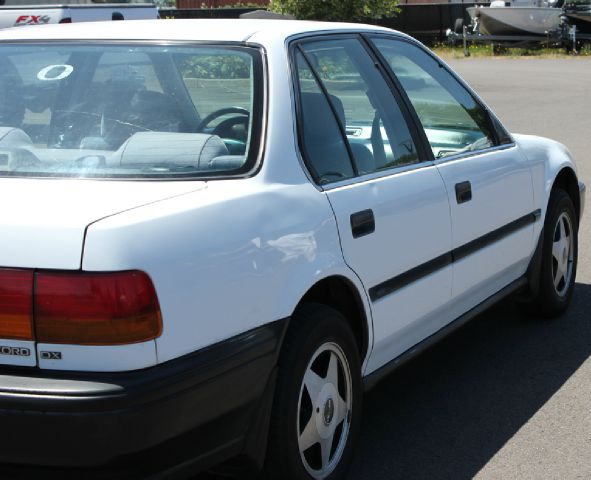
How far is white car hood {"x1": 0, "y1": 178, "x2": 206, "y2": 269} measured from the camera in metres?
2.89

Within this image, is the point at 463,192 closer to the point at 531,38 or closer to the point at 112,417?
the point at 112,417

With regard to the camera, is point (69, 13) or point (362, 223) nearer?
point (362, 223)

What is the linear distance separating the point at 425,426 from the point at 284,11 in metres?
19.5

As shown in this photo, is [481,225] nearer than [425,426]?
No

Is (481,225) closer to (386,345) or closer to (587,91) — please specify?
(386,345)

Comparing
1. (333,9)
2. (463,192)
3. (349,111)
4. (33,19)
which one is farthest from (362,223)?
(333,9)

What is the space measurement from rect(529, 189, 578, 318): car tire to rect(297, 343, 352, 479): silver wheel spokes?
87.1 inches

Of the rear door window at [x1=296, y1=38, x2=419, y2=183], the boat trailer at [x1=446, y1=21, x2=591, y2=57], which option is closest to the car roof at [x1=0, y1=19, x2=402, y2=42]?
the rear door window at [x1=296, y1=38, x2=419, y2=183]

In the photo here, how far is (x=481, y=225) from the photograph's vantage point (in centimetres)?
485

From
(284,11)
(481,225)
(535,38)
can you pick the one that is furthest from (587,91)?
(481,225)

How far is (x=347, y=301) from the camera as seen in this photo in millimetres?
3938

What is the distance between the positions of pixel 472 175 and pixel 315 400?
1551 millimetres

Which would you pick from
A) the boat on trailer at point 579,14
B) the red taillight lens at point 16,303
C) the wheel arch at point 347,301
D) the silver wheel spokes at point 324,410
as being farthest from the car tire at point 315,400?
the boat on trailer at point 579,14

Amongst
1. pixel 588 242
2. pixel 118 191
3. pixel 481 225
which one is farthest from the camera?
pixel 588 242
